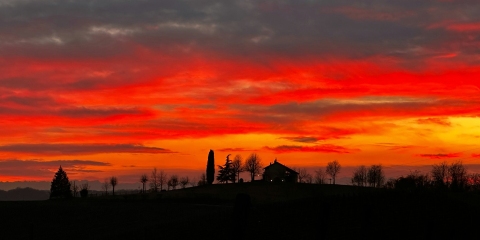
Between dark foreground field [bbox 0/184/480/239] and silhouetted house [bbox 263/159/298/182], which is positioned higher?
silhouetted house [bbox 263/159/298/182]

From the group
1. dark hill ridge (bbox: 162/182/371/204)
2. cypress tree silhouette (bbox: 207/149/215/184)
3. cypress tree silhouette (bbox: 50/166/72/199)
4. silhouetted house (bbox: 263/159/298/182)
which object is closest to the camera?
dark hill ridge (bbox: 162/182/371/204)

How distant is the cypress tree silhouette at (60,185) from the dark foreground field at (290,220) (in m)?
55.7

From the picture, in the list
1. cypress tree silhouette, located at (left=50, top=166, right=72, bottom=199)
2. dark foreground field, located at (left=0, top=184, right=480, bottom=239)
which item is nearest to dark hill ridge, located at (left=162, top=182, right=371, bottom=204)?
cypress tree silhouette, located at (left=50, top=166, right=72, bottom=199)

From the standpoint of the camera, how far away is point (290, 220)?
4072cm

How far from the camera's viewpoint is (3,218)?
74.9 metres

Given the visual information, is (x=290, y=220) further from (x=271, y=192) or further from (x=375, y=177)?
(x=375, y=177)

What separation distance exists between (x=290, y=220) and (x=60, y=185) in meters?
108

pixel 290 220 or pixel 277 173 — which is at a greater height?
pixel 277 173

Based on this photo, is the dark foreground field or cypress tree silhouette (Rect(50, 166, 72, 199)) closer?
the dark foreground field

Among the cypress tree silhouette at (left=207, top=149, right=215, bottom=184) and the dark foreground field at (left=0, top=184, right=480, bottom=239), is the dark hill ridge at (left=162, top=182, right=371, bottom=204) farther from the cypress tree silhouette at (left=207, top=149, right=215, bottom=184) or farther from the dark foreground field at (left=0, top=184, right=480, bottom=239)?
the dark foreground field at (left=0, top=184, right=480, bottom=239)

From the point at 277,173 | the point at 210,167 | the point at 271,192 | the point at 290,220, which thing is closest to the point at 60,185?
the point at 210,167

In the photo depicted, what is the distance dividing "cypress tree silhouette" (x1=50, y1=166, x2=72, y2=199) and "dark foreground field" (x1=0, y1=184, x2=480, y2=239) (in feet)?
183

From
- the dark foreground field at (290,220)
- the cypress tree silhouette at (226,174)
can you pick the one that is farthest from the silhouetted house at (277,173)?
the dark foreground field at (290,220)

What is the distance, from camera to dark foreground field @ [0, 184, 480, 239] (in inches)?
1267
